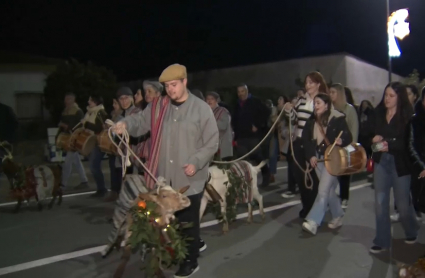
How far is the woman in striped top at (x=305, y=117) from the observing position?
7441 millimetres

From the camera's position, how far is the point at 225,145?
30.9 feet

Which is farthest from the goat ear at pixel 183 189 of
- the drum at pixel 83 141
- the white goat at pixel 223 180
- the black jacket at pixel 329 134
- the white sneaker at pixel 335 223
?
the drum at pixel 83 141

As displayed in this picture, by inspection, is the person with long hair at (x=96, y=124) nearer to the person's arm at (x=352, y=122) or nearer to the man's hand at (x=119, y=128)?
the person's arm at (x=352, y=122)

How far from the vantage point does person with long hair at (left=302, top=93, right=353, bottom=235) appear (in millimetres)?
6922

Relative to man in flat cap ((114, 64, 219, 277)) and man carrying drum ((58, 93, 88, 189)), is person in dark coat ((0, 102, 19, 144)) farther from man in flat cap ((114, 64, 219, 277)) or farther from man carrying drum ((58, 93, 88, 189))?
man in flat cap ((114, 64, 219, 277))

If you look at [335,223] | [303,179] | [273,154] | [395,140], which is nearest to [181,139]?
[395,140]

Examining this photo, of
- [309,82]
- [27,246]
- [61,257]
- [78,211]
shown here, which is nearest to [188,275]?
[61,257]

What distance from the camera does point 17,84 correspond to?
89.9 ft

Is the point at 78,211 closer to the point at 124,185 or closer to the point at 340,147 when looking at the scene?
the point at 124,185

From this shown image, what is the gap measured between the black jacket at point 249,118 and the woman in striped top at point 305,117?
2.77 metres

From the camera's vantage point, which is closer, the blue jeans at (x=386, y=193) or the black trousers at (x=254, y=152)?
the blue jeans at (x=386, y=193)

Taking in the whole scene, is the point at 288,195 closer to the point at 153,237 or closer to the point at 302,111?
the point at 302,111

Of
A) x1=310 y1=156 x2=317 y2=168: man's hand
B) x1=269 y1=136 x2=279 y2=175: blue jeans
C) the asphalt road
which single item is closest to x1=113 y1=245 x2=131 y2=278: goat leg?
the asphalt road

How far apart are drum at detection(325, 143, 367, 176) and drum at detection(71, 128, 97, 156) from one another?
421cm
